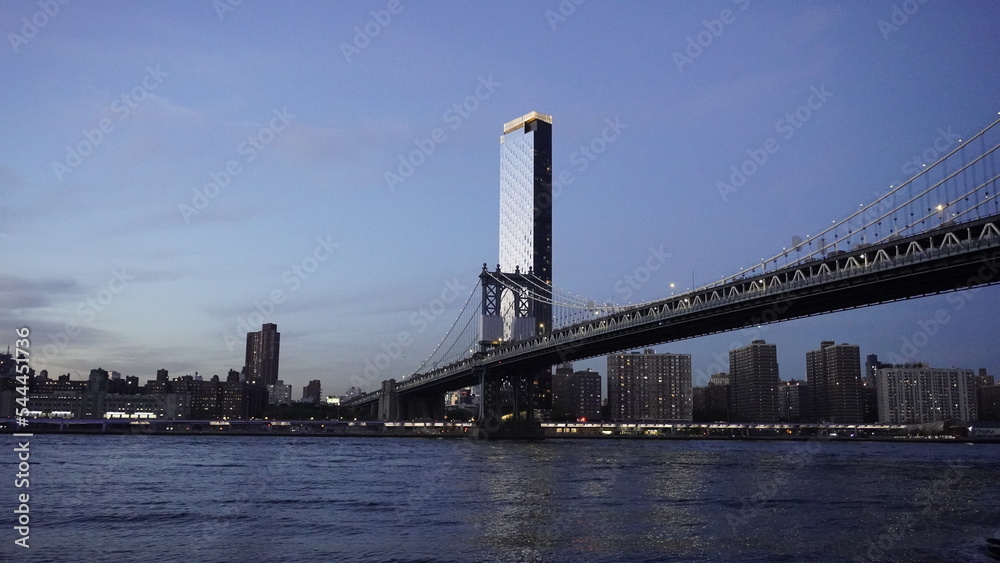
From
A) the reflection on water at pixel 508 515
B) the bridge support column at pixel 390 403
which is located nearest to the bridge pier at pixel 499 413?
the bridge support column at pixel 390 403

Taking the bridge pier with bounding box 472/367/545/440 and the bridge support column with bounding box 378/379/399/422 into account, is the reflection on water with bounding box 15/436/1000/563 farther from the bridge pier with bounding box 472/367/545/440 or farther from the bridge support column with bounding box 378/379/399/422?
the bridge support column with bounding box 378/379/399/422

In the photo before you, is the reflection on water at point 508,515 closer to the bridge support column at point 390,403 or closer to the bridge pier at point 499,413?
the bridge pier at point 499,413

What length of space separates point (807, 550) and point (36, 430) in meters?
137

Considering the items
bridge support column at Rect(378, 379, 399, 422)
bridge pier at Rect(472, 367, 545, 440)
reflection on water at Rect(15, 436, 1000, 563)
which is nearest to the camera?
reflection on water at Rect(15, 436, 1000, 563)

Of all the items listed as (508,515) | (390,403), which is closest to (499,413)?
(390,403)

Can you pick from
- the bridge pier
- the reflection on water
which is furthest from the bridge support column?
the reflection on water

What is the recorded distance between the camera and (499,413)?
107750mm

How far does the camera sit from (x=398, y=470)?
50.0m

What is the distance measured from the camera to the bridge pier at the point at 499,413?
10556cm

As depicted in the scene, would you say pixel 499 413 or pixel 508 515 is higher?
pixel 499 413

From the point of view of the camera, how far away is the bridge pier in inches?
4156

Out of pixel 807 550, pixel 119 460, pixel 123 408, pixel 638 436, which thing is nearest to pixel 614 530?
pixel 807 550

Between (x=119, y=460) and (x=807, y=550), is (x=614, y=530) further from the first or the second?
(x=119, y=460)

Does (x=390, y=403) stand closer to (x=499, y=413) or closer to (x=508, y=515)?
(x=499, y=413)
